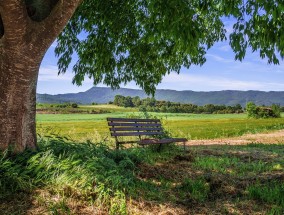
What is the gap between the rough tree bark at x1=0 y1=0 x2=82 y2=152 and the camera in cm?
495

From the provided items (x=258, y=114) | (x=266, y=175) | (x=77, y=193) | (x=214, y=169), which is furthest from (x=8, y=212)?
(x=258, y=114)

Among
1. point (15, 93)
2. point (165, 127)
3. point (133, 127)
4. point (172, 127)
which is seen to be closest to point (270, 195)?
point (15, 93)

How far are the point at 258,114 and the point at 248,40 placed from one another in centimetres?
4950

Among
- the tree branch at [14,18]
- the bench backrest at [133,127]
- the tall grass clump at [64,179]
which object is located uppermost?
the tree branch at [14,18]

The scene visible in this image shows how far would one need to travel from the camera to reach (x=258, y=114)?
176ft

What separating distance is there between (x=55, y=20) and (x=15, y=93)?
129 centimetres

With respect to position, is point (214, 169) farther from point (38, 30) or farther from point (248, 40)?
point (38, 30)

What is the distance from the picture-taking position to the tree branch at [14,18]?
4641 mm

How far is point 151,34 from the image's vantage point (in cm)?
702

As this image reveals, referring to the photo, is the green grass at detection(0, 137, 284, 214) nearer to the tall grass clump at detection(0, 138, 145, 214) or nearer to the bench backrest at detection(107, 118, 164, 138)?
the tall grass clump at detection(0, 138, 145, 214)

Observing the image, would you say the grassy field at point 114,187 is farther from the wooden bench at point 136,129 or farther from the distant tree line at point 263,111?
the distant tree line at point 263,111

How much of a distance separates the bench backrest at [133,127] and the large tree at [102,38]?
4.01 feet

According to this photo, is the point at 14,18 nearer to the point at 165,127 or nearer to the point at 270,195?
the point at 270,195

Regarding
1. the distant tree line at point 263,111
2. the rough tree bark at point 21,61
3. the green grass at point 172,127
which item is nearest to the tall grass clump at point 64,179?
the rough tree bark at point 21,61
